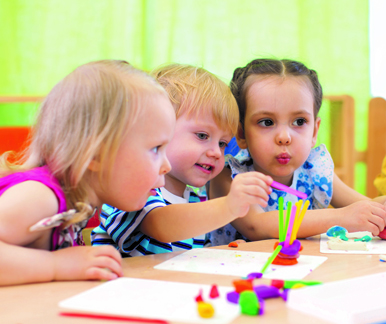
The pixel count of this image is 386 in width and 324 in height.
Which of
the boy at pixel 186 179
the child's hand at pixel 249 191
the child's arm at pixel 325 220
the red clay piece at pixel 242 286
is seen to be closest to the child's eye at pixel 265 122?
the boy at pixel 186 179

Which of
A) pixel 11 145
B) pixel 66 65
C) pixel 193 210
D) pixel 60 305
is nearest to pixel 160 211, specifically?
pixel 193 210

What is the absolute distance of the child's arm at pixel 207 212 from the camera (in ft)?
2.38

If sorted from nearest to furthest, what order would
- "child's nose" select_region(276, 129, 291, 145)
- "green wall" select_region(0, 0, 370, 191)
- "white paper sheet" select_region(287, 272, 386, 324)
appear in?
"white paper sheet" select_region(287, 272, 386, 324)
"child's nose" select_region(276, 129, 291, 145)
"green wall" select_region(0, 0, 370, 191)

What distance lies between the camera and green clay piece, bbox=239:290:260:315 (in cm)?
43

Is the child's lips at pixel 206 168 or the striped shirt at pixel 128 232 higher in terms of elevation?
the child's lips at pixel 206 168

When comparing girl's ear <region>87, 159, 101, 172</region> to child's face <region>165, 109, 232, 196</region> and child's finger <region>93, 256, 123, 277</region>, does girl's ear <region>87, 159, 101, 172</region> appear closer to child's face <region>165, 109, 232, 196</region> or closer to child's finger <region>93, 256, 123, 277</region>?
child's finger <region>93, 256, 123, 277</region>

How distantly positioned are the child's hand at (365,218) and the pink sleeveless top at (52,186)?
58cm

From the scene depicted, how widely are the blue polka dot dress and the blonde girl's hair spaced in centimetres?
58

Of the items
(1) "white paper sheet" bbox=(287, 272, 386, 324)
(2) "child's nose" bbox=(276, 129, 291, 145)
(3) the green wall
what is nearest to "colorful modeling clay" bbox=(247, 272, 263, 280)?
(1) "white paper sheet" bbox=(287, 272, 386, 324)

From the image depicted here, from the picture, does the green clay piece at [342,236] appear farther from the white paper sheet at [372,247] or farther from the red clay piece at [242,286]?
the red clay piece at [242,286]

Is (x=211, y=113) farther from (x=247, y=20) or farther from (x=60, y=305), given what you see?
(x=247, y=20)

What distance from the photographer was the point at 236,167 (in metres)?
1.23

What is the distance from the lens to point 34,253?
1.92 ft

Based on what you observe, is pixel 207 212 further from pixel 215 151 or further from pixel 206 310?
pixel 206 310
